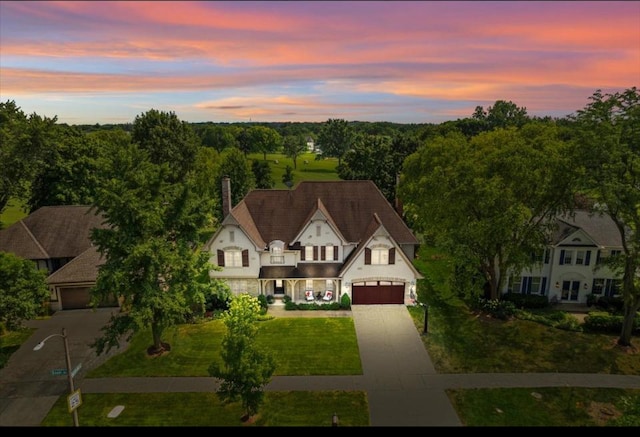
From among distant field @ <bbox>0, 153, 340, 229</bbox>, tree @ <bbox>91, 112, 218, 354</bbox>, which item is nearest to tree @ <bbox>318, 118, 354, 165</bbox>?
Answer: distant field @ <bbox>0, 153, 340, 229</bbox>

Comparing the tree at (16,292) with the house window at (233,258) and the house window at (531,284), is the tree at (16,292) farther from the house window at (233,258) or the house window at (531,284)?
the house window at (531,284)

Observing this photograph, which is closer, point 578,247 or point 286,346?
point 286,346

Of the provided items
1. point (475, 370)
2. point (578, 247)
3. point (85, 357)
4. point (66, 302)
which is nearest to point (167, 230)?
point (85, 357)

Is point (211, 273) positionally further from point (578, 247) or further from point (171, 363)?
point (578, 247)

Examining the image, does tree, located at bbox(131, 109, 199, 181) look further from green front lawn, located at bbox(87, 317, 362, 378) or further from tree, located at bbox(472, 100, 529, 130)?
tree, located at bbox(472, 100, 529, 130)

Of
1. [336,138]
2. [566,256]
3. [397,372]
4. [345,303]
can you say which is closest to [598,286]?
[566,256]
